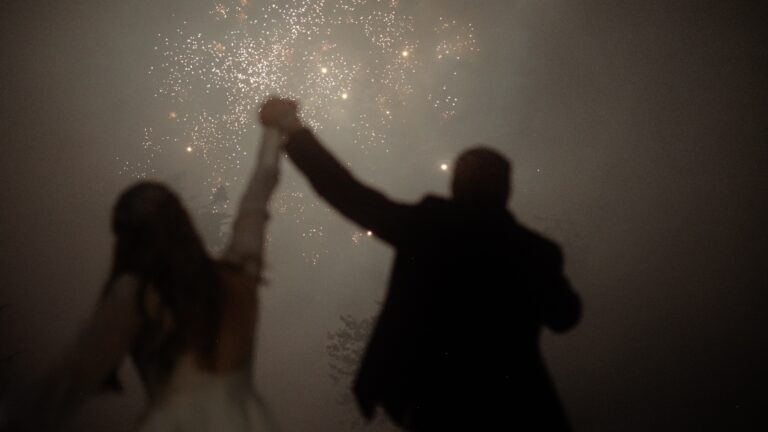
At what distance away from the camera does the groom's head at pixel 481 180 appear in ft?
5.20

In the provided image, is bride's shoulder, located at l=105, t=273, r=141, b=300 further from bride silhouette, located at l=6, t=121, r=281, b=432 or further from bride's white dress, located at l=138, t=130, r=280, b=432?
bride's white dress, located at l=138, t=130, r=280, b=432

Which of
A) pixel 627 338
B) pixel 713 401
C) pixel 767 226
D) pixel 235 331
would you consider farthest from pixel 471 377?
pixel 767 226

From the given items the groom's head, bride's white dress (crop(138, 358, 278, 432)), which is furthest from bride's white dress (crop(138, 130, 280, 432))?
the groom's head

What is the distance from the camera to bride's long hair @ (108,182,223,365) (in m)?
1.35

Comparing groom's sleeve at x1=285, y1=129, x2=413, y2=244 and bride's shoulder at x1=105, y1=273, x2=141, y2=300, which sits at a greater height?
groom's sleeve at x1=285, y1=129, x2=413, y2=244

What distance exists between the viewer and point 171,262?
138 cm

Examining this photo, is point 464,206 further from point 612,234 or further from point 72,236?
point 72,236

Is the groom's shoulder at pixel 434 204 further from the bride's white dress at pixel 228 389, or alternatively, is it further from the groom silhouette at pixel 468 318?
the bride's white dress at pixel 228 389

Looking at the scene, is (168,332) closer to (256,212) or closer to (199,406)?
(199,406)

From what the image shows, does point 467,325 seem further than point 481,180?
No

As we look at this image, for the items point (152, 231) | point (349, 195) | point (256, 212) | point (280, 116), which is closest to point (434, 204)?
point (349, 195)

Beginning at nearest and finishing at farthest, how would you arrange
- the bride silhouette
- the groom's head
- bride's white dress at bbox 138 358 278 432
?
the bride silhouette, bride's white dress at bbox 138 358 278 432, the groom's head

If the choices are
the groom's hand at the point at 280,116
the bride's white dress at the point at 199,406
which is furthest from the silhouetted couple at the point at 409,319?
the groom's hand at the point at 280,116

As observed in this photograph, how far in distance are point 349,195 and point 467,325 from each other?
66cm
